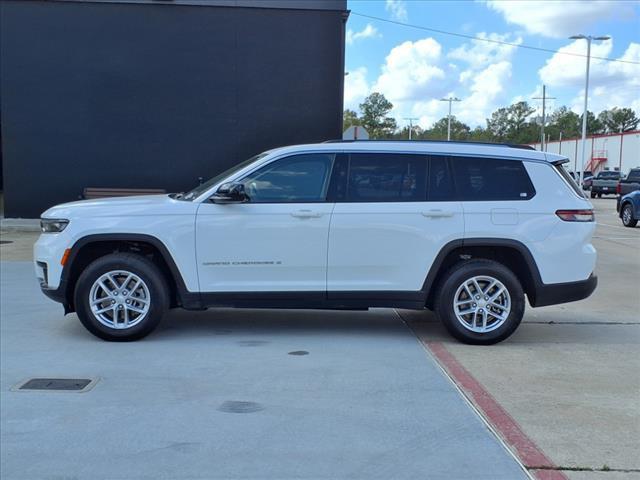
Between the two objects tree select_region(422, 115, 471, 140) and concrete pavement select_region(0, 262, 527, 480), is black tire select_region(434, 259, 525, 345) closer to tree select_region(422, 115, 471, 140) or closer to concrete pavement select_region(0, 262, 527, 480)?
concrete pavement select_region(0, 262, 527, 480)

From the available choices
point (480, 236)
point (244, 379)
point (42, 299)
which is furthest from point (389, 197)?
point (42, 299)

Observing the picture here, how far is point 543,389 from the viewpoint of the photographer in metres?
5.08

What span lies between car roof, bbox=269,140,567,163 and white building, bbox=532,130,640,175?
56.5m

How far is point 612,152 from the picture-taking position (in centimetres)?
6512

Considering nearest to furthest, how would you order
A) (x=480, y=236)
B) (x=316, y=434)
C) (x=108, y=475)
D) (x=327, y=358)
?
(x=108, y=475) → (x=316, y=434) → (x=327, y=358) → (x=480, y=236)

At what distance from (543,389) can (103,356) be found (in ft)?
12.3

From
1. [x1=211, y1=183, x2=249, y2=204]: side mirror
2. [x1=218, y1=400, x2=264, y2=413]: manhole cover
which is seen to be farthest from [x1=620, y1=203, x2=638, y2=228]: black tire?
[x1=218, y1=400, x2=264, y2=413]: manhole cover

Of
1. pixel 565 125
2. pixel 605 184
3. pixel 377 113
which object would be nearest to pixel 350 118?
pixel 377 113

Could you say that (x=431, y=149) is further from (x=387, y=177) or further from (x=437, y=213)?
(x=437, y=213)

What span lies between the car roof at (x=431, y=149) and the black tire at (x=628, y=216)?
1513cm

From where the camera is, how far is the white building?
60.2 meters

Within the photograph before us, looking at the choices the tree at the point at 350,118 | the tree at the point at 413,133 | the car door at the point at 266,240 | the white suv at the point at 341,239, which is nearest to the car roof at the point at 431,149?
the white suv at the point at 341,239

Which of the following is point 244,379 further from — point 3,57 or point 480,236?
point 3,57

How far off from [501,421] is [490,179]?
108 inches
